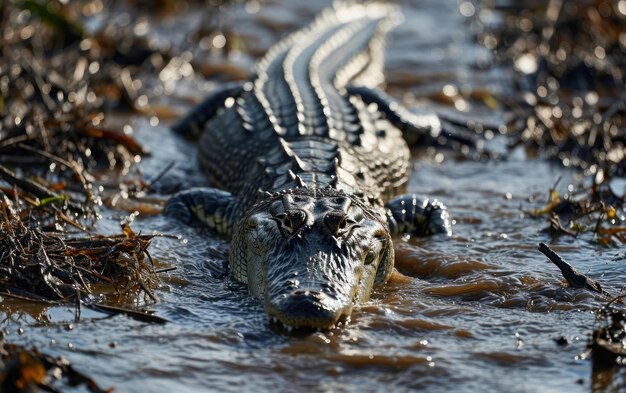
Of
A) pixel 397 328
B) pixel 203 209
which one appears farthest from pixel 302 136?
pixel 397 328

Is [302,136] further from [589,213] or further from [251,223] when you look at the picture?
[589,213]

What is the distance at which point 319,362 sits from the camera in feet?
12.6

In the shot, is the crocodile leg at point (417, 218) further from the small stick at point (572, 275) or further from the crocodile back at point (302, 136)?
the small stick at point (572, 275)

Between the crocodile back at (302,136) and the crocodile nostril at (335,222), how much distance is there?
0.72 m

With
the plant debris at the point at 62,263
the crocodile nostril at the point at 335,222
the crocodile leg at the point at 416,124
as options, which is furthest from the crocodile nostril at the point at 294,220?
the crocodile leg at the point at 416,124

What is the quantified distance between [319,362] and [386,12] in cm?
863

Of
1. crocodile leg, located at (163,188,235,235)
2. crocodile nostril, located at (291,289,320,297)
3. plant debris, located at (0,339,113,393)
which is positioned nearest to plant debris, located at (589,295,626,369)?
crocodile nostril, located at (291,289,320,297)

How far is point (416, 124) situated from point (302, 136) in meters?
1.84

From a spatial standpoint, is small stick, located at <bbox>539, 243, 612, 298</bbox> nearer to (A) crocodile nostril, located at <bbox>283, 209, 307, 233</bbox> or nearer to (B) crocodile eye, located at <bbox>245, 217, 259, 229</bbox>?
(A) crocodile nostril, located at <bbox>283, 209, 307, 233</bbox>

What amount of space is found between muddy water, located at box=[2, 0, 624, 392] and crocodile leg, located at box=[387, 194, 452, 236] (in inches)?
4.6

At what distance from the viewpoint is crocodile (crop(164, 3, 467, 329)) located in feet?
14.1

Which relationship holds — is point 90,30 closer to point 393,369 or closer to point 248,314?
point 248,314

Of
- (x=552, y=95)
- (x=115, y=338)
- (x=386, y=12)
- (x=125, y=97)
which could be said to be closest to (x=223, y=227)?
(x=115, y=338)

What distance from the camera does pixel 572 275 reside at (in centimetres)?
462
